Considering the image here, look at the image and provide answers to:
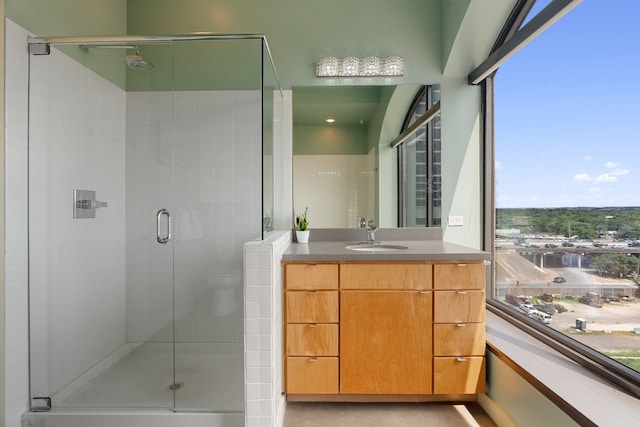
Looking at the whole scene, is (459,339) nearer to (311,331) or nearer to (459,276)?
(459,276)

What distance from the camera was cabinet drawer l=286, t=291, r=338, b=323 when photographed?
1.93 meters

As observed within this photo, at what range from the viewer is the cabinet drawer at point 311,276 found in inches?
76.2

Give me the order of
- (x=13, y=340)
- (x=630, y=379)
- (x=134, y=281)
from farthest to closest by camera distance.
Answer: (x=134, y=281), (x=13, y=340), (x=630, y=379)

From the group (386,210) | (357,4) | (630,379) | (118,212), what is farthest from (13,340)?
(357,4)

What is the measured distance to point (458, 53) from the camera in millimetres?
2443

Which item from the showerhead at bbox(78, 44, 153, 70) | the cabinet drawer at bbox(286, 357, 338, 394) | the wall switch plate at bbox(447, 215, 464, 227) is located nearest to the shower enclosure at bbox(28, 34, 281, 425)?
the showerhead at bbox(78, 44, 153, 70)

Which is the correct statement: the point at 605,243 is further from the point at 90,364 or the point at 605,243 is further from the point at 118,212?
the point at 90,364

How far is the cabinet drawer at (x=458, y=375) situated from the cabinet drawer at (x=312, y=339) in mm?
572

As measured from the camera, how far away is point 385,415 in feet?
6.32

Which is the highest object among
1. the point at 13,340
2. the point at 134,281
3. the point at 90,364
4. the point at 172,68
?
the point at 172,68

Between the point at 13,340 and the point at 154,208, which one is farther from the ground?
the point at 154,208

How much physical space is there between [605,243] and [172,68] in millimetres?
2489

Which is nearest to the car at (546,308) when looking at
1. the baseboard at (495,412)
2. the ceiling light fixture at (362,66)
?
the baseboard at (495,412)

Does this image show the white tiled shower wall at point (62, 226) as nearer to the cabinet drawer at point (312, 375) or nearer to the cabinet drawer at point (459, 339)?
the cabinet drawer at point (312, 375)
